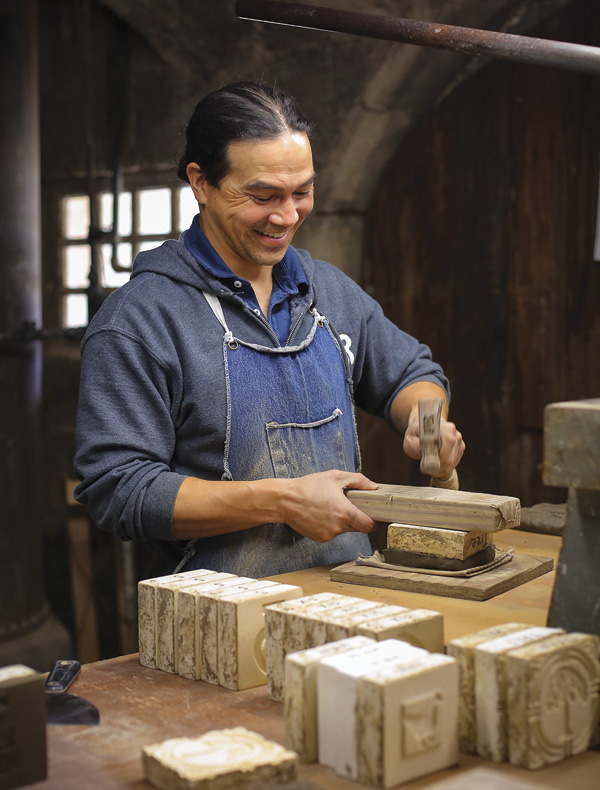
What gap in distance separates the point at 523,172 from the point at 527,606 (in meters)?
2.82

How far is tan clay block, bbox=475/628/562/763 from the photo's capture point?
136 cm

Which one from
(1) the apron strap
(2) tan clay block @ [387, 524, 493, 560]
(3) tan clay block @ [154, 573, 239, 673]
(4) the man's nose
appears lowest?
(3) tan clay block @ [154, 573, 239, 673]

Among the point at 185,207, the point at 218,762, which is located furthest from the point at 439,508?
the point at 185,207

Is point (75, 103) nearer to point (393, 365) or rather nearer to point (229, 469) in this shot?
point (393, 365)

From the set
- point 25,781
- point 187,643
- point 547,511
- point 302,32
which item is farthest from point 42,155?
point 25,781

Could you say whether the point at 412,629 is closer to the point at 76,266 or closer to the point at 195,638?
the point at 195,638

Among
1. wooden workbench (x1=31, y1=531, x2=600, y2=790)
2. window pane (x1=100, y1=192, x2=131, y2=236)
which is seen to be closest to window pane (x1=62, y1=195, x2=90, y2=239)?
window pane (x1=100, y1=192, x2=131, y2=236)

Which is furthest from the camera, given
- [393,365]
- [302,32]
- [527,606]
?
[302,32]

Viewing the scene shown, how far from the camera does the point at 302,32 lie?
4445 millimetres

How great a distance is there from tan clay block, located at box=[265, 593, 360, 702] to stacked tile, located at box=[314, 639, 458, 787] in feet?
0.68

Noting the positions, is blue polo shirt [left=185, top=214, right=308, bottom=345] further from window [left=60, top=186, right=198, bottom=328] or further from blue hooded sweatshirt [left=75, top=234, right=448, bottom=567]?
window [left=60, top=186, right=198, bottom=328]

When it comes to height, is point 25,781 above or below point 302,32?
below

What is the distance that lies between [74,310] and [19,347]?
1.25 meters

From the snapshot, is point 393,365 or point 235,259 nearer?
point 235,259
